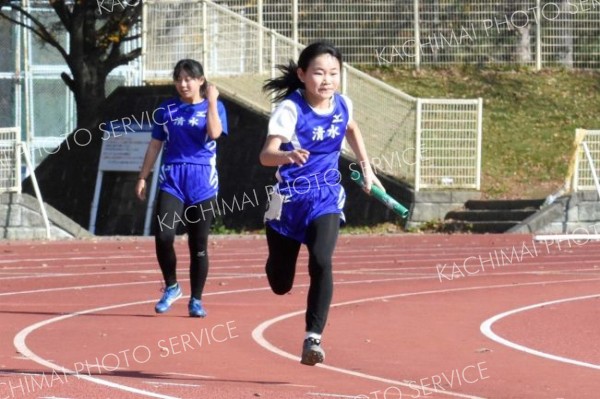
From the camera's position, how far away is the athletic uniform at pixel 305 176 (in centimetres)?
864

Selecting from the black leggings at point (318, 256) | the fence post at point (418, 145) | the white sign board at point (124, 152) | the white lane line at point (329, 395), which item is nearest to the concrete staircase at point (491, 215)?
the fence post at point (418, 145)

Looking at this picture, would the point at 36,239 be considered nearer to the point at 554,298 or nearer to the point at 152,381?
the point at 554,298

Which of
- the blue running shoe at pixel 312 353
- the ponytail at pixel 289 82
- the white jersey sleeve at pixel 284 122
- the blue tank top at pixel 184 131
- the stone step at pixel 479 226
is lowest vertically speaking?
the stone step at pixel 479 226

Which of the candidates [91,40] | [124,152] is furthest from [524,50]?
[124,152]

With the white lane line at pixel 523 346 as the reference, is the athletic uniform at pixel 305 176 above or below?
above

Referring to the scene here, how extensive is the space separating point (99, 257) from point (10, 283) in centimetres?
412

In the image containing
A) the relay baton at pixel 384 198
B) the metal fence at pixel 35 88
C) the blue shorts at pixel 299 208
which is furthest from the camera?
the metal fence at pixel 35 88

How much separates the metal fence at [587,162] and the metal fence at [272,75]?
187 centimetres

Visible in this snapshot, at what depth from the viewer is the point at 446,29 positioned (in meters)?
34.0

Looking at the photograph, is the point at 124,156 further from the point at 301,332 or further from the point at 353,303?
the point at 301,332

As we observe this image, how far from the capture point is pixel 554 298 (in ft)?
44.5

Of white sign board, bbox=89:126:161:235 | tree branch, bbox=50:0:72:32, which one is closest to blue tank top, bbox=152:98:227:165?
white sign board, bbox=89:126:161:235

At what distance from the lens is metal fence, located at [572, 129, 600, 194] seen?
80.8ft

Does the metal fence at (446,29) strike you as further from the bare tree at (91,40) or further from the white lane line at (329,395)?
the white lane line at (329,395)
